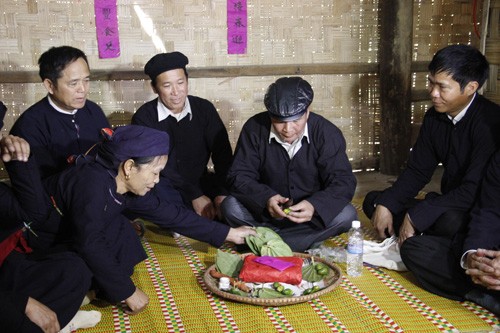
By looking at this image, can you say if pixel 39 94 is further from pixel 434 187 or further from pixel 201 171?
pixel 434 187

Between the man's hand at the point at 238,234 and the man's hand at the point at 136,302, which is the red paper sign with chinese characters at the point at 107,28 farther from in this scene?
the man's hand at the point at 136,302

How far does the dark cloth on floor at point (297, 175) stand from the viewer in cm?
358

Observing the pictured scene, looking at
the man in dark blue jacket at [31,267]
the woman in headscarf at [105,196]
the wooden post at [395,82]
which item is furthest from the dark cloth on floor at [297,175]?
the wooden post at [395,82]

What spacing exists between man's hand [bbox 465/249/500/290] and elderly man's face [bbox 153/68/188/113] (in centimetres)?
219

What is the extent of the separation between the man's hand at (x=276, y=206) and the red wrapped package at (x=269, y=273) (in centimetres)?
49

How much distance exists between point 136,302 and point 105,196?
0.51 metres

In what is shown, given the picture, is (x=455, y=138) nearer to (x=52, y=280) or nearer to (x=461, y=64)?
(x=461, y=64)

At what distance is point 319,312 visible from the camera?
114 inches

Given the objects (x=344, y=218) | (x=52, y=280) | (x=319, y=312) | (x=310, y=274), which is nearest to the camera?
(x=52, y=280)

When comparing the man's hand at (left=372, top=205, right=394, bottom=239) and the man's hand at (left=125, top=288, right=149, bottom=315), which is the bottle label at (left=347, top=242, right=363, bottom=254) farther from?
the man's hand at (left=125, top=288, right=149, bottom=315)

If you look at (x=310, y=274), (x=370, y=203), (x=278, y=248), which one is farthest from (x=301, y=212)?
(x=370, y=203)

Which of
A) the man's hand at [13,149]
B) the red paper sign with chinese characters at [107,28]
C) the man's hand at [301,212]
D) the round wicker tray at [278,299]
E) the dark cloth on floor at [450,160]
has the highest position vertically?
the red paper sign with chinese characters at [107,28]

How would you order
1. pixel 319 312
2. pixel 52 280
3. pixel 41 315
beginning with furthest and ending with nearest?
pixel 319 312, pixel 52 280, pixel 41 315

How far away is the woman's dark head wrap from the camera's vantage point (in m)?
2.75
